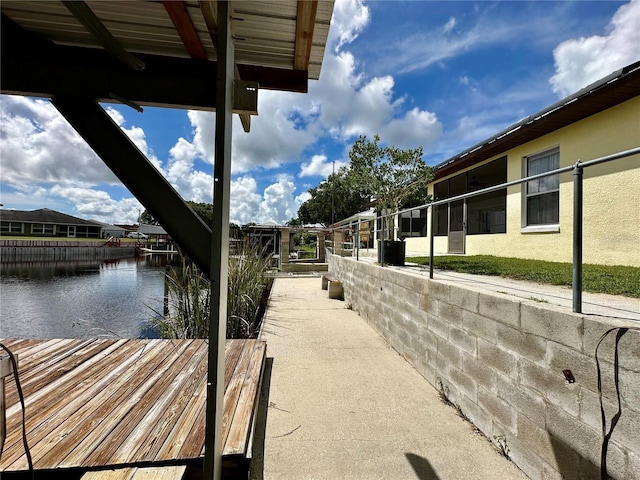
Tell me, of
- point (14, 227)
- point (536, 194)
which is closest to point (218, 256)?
point (536, 194)

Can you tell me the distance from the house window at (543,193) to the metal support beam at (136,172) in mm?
6046

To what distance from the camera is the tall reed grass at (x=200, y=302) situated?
3793mm

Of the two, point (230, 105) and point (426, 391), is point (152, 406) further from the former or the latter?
point (426, 391)

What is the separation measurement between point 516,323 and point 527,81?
758 cm

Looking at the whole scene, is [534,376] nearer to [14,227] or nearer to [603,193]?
[603,193]

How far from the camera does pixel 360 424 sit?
2271 mm

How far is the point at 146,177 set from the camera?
4.44 feet

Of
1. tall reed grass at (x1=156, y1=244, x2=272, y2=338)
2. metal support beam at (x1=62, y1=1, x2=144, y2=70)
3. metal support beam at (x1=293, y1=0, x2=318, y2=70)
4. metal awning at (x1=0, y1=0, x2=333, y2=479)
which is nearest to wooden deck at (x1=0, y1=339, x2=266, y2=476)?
metal awning at (x1=0, y1=0, x2=333, y2=479)

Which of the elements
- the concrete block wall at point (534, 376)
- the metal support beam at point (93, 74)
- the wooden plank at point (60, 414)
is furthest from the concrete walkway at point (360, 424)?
the metal support beam at point (93, 74)

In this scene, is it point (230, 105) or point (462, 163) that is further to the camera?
point (462, 163)

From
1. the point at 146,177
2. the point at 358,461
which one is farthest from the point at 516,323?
the point at 146,177

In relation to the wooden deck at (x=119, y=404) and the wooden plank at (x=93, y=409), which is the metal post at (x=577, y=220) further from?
the wooden plank at (x=93, y=409)

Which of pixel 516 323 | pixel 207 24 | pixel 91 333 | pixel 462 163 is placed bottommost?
pixel 91 333

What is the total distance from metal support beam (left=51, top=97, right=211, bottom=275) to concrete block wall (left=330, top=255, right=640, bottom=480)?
1772 millimetres
